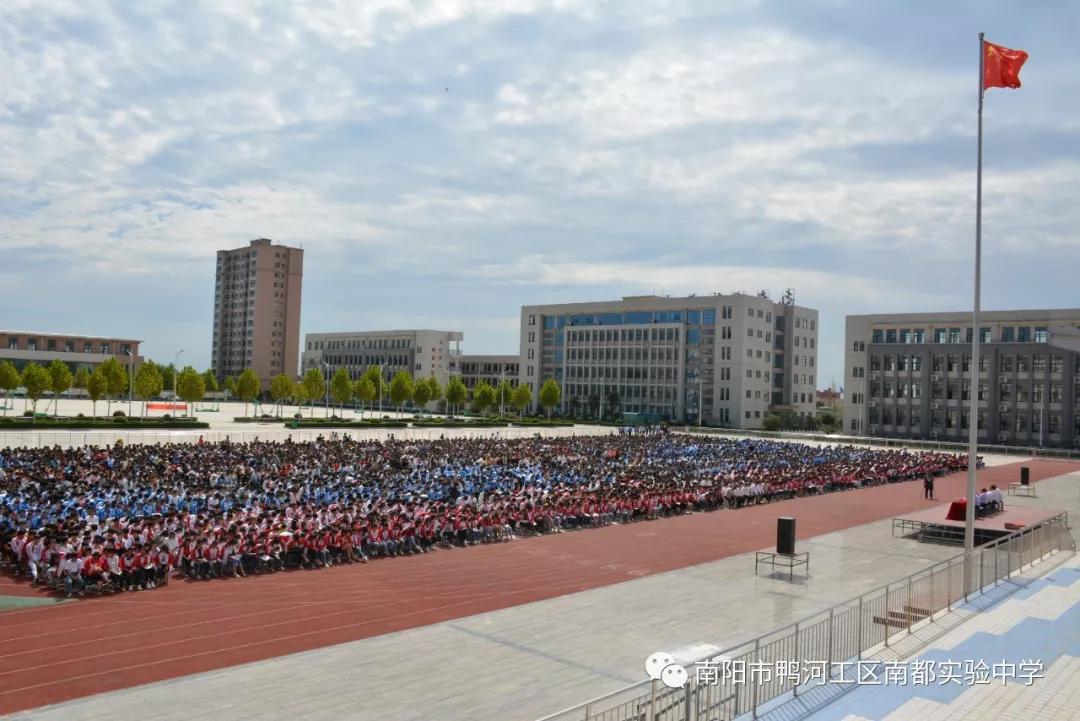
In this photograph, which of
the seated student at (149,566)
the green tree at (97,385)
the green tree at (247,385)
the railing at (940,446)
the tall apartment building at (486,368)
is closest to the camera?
the seated student at (149,566)

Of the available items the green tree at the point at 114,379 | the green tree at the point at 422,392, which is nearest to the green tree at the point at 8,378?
the green tree at the point at 114,379

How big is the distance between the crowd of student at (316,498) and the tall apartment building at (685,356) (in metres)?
41.0

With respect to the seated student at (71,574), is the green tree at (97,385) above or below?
above

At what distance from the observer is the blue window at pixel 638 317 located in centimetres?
9069

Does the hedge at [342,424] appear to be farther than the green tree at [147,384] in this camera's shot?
No

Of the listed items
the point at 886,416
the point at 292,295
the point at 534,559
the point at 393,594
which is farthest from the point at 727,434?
the point at 292,295

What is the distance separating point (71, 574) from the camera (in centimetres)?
1467

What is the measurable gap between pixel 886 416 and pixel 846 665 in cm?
7077

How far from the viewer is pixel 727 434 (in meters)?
71.6

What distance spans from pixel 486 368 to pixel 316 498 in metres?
92.7

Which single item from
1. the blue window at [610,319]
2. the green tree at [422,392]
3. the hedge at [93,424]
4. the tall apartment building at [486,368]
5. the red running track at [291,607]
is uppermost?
the blue window at [610,319]

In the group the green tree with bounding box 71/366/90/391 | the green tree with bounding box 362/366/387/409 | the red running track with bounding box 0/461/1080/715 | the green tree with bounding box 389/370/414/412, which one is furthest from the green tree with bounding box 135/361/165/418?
the red running track with bounding box 0/461/1080/715

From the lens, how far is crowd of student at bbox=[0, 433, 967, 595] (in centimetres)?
1642

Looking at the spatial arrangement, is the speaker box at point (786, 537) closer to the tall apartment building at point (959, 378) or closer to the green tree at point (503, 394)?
the tall apartment building at point (959, 378)
